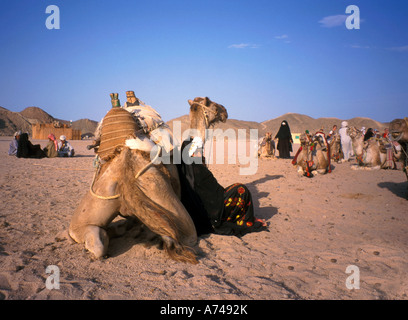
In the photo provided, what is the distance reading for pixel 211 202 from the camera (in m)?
4.49

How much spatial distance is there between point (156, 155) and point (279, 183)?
6479 millimetres

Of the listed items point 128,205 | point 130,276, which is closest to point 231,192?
point 128,205

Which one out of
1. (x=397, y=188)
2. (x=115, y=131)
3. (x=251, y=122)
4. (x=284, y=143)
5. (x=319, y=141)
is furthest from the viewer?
(x=251, y=122)

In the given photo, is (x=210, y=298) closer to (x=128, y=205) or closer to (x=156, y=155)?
(x=128, y=205)

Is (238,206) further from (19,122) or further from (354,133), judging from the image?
(19,122)

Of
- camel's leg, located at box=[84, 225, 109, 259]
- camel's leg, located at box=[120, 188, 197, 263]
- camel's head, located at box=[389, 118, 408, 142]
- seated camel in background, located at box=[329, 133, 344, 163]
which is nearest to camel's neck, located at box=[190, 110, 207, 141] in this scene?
camel's leg, located at box=[120, 188, 197, 263]

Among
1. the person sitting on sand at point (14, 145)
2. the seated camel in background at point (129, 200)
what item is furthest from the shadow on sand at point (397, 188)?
the person sitting on sand at point (14, 145)

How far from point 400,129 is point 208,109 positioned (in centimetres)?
401

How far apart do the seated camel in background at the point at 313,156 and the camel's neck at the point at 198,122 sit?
7.30 meters

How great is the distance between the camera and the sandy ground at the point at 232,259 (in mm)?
2850

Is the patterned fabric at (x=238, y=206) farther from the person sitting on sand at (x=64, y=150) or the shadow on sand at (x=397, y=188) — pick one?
the person sitting on sand at (x=64, y=150)

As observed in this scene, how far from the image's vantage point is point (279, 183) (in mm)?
9539

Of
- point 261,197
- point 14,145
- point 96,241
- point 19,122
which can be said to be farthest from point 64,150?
point 19,122

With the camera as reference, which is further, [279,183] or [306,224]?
[279,183]
